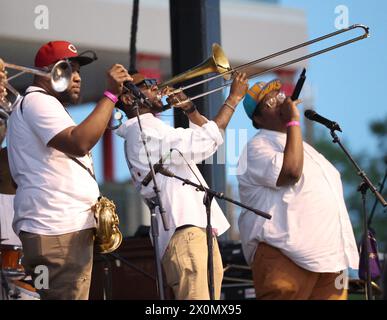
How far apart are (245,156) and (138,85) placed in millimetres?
712

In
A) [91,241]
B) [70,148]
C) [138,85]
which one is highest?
[138,85]

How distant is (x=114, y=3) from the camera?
972 centimetres

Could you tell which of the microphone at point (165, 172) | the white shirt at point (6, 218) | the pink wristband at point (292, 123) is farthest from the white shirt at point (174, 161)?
the white shirt at point (6, 218)

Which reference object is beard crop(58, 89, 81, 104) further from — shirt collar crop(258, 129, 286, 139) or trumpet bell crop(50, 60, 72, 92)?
shirt collar crop(258, 129, 286, 139)

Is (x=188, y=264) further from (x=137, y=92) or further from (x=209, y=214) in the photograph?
(x=137, y=92)

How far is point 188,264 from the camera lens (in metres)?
5.97

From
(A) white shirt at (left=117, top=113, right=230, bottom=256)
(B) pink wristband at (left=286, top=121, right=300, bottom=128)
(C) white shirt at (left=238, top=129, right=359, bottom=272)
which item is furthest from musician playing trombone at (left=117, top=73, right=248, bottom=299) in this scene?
(B) pink wristband at (left=286, top=121, right=300, bottom=128)

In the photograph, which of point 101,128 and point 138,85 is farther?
point 138,85

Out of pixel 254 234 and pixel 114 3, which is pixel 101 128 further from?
pixel 114 3

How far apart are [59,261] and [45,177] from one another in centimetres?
40

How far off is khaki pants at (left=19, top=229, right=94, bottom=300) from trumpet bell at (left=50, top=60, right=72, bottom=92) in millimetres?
→ 710

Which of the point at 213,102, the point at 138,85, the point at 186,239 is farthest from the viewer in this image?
the point at 213,102

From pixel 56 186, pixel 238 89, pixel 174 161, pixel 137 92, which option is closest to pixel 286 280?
pixel 174 161
